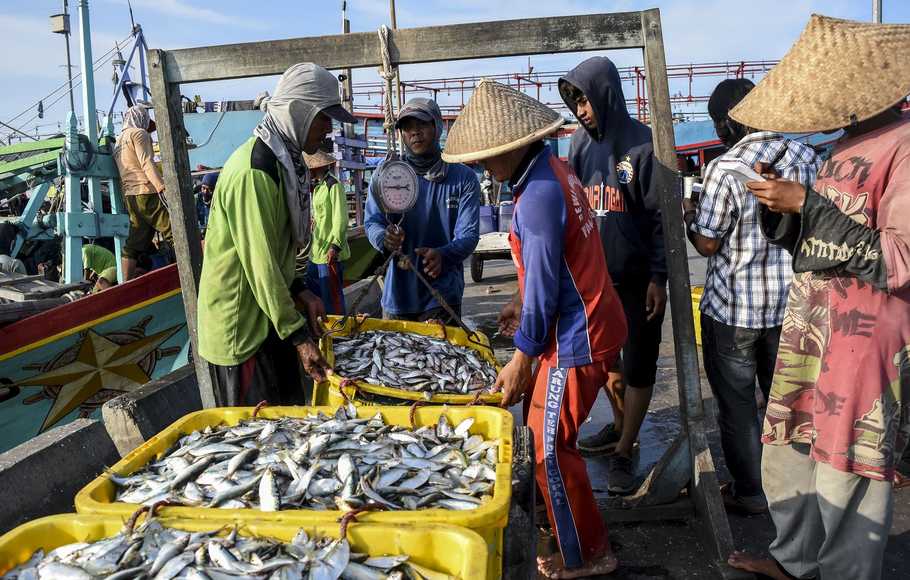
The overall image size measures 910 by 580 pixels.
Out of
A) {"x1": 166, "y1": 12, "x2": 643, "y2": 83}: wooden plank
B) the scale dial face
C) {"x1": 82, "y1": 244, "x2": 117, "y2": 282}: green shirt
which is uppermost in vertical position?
{"x1": 166, "y1": 12, "x2": 643, "y2": 83}: wooden plank

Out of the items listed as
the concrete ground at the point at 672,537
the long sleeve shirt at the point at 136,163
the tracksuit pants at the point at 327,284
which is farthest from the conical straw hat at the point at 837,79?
the long sleeve shirt at the point at 136,163

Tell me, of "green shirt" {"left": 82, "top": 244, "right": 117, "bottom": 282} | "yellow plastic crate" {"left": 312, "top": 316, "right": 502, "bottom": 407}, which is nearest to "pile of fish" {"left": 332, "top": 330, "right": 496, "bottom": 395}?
"yellow plastic crate" {"left": 312, "top": 316, "right": 502, "bottom": 407}

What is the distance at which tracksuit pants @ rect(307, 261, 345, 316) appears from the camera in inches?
263

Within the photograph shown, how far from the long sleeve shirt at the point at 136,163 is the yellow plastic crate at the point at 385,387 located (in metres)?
4.27

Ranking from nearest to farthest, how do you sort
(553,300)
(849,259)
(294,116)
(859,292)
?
(849,259) < (859,292) < (553,300) < (294,116)

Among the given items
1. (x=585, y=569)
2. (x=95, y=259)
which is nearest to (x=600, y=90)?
(x=585, y=569)

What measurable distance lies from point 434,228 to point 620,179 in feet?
4.43

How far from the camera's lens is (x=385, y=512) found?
1876 millimetres

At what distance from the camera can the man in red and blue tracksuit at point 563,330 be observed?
262 cm

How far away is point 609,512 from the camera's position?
11.7 ft

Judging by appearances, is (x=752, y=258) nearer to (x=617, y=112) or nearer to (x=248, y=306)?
(x=617, y=112)

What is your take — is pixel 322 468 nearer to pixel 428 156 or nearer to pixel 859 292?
pixel 859 292

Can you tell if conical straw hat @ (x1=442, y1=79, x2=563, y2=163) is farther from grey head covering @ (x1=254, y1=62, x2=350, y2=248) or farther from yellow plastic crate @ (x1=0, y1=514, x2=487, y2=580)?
yellow plastic crate @ (x1=0, y1=514, x2=487, y2=580)

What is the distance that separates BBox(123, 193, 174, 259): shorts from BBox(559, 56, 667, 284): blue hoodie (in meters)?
5.55
